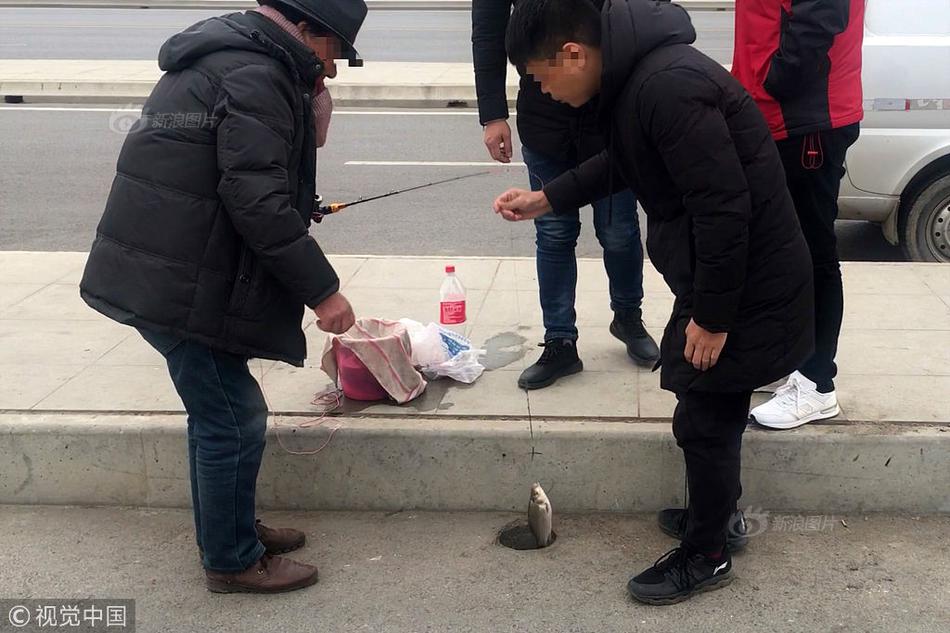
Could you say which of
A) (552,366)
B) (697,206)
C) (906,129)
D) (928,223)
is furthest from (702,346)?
(928,223)

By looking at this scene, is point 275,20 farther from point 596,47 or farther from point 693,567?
point 693,567

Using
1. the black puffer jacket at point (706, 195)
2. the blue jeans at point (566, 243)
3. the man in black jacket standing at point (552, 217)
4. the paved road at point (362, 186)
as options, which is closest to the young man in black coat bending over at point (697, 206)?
the black puffer jacket at point (706, 195)

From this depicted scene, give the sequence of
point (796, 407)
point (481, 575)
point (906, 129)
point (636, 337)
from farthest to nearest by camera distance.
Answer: point (906, 129), point (636, 337), point (796, 407), point (481, 575)

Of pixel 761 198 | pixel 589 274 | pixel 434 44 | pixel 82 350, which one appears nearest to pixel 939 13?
pixel 589 274

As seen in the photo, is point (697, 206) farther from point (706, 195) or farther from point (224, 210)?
point (224, 210)

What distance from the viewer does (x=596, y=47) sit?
2.72m

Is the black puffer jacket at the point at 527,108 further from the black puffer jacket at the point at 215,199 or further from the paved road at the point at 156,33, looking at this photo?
the paved road at the point at 156,33

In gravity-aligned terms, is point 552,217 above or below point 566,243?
above

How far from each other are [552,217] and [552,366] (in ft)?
1.91

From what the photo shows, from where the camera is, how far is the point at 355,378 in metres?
3.88

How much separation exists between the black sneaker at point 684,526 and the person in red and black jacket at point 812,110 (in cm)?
38

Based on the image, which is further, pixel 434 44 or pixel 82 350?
pixel 434 44

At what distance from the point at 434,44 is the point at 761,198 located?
56.1 ft

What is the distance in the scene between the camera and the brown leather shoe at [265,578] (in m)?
3.16
